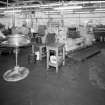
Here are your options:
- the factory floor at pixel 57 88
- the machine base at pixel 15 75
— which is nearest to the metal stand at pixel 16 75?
the machine base at pixel 15 75

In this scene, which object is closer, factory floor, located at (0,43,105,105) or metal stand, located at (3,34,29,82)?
factory floor, located at (0,43,105,105)

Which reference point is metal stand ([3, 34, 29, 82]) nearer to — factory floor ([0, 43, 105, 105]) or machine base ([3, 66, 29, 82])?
machine base ([3, 66, 29, 82])

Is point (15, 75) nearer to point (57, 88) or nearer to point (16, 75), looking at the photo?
point (16, 75)

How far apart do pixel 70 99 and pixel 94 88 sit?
2.08 feet

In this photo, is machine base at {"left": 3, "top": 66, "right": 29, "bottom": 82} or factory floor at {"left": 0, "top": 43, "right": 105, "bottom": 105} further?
machine base at {"left": 3, "top": 66, "right": 29, "bottom": 82}

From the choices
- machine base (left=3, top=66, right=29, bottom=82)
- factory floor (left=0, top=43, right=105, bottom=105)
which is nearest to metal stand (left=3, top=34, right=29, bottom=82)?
machine base (left=3, top=66, right=29, bottom=82)

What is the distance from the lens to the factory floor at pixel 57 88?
5.91 feet

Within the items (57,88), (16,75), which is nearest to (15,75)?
(16,75)

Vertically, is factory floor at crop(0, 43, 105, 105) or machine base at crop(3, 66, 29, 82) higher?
machine base at crop(3, 66, 29, 82)

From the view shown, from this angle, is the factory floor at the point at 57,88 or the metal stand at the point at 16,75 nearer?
the factory floor at the point at 57,88

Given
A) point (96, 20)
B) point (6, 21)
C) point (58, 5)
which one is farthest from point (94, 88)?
point (6, 21)

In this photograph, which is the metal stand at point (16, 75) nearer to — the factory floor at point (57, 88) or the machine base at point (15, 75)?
the machine base at point (15, 75)

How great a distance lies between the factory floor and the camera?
1802 millimetres

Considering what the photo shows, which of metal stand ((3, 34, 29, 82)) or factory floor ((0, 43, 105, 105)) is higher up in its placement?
metal stand ((3, 34, 29, 82))
